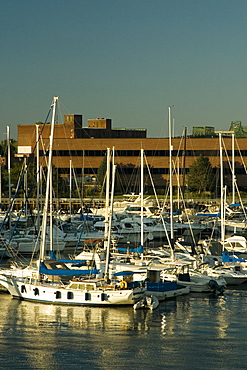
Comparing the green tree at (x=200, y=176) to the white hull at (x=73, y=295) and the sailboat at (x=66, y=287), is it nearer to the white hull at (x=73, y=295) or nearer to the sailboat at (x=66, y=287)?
the sailboat at (x=66, y=287)

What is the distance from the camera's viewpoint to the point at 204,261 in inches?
1841

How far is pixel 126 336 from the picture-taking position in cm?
3212

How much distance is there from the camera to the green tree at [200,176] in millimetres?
103875

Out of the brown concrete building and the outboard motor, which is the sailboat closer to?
the outboard motor

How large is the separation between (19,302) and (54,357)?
1032 cm

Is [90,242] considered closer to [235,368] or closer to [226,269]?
[226,269]

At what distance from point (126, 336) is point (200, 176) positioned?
7339cm

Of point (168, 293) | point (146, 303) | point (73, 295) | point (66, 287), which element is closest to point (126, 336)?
point (146, 303)

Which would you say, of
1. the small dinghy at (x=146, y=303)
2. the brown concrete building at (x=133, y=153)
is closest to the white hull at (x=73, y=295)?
the small dinghy at (x=146, y=303)

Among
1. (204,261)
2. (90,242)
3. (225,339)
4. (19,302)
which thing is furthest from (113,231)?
(225,339)

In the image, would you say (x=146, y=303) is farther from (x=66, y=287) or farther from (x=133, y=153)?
(x=133, y=153)

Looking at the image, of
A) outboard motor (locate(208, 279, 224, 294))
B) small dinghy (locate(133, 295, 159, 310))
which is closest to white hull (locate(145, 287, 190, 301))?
small dinghy (locate(133, 295, 159, 310))

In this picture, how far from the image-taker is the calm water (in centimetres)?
2844

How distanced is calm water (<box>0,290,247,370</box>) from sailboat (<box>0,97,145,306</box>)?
0.47 m
